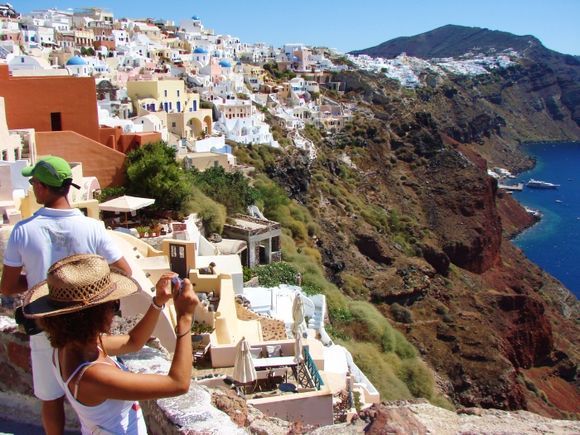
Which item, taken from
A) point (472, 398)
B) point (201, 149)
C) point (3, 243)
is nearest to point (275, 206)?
point (201, 149)

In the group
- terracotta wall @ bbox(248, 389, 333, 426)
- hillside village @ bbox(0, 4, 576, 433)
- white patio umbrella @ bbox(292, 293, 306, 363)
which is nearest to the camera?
hillside village @ bbox(0, 4, 576, 433)

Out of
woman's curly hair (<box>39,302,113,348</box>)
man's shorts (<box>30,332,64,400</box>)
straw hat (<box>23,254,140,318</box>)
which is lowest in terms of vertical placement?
man's shorts (<box>30,332,64,400</box>)

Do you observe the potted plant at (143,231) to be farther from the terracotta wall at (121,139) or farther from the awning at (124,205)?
the terracotta wall at (121,139)

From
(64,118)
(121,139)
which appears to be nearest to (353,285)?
(121,139)

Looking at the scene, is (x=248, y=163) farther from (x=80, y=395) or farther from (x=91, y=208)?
(x=80, y=395)

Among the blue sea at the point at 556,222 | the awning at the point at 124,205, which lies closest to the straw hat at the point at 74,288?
the awning at the point at 124,205

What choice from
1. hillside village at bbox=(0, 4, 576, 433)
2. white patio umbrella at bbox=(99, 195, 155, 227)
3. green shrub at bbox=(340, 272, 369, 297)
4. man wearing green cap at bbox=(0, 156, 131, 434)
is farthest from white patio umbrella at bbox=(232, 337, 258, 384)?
green shrub at bbox=(340, 272, 369, 297)

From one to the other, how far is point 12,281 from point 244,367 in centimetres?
478

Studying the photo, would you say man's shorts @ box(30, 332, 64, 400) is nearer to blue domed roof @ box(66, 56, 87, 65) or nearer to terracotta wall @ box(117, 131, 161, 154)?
terracotta wall @ box(117, 131, 161, 154)

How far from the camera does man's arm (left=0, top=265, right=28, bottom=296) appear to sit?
352cm

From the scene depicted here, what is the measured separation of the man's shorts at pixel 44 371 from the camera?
3.21m

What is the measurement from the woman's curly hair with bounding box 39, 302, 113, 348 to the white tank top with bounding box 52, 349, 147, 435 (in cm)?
11

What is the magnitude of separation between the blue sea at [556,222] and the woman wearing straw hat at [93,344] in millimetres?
51542

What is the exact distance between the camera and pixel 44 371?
3.23 metres
